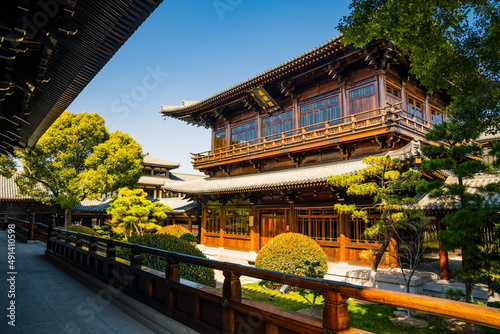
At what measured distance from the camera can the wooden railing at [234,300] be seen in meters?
1.90

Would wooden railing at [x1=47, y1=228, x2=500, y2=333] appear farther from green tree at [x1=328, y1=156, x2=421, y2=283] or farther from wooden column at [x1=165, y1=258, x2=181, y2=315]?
green tree at [x1=328, y1=156, x2=421, y2=283]

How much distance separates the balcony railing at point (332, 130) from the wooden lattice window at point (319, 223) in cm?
308

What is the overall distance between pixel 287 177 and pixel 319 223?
2.30m

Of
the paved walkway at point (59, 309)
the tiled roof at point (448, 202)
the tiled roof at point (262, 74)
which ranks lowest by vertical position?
the paved walkway at point (59, 309)

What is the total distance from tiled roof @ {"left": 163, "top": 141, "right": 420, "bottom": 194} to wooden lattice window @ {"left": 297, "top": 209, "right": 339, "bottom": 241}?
1.68m

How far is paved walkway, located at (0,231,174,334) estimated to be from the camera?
3830mm

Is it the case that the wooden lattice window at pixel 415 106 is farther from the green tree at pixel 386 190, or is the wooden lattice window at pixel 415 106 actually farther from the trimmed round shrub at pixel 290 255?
the trimmed round shrub at pixel 290 255

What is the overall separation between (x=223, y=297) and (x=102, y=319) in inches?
84.6

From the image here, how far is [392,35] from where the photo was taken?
16.4 ft

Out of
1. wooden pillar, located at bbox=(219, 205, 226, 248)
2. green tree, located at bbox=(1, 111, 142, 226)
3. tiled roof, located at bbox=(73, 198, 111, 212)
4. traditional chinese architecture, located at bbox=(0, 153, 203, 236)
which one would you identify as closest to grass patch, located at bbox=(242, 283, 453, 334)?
wooden pillar, located at bbox=(219, 205, 226, 248)

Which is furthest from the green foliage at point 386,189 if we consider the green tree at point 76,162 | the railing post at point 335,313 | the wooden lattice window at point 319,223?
the green tree at point 76,162

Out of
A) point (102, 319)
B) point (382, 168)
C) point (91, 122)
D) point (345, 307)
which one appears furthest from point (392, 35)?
point (91, 122)

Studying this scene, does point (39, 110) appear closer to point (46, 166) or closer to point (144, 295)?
point (144, 295)

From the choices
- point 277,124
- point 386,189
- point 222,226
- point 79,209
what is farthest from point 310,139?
point 79,209
